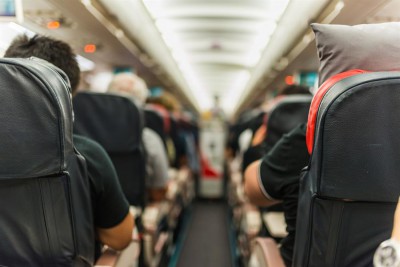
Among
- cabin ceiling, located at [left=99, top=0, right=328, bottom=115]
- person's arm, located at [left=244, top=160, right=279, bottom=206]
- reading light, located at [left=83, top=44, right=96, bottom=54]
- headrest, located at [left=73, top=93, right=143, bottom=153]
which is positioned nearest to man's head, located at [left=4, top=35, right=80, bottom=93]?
headrest, located at [left=73, top=93, right=143, bottom=153]

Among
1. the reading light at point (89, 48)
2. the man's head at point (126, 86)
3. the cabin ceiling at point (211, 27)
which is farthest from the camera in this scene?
the reading light at point (89, 48)

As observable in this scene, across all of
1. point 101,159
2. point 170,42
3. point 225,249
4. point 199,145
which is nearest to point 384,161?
point 101,159

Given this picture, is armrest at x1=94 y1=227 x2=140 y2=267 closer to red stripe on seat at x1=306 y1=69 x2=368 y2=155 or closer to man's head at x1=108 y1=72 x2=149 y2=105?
red stripe on seat at x1=306 y1=69 x2=368 y2=155

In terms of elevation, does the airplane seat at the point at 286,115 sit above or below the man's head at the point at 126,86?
below

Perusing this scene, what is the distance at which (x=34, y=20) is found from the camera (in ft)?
8.81

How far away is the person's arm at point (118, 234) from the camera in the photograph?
1.75 metres

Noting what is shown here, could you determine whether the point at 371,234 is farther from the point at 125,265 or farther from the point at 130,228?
the point at 125,265

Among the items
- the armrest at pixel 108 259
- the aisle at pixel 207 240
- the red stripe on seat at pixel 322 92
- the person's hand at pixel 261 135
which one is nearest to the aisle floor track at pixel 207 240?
the aisle at pixel 207 240

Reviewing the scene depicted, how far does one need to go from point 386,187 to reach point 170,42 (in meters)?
4.86

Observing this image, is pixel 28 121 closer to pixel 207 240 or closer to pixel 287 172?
pixel 287 172

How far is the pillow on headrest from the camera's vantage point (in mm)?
1282

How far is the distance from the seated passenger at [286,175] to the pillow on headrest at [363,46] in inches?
18.4

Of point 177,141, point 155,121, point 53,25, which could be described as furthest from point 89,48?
point 177,141

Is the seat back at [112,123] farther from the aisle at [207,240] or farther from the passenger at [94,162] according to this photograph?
the aisle at [207,240]
